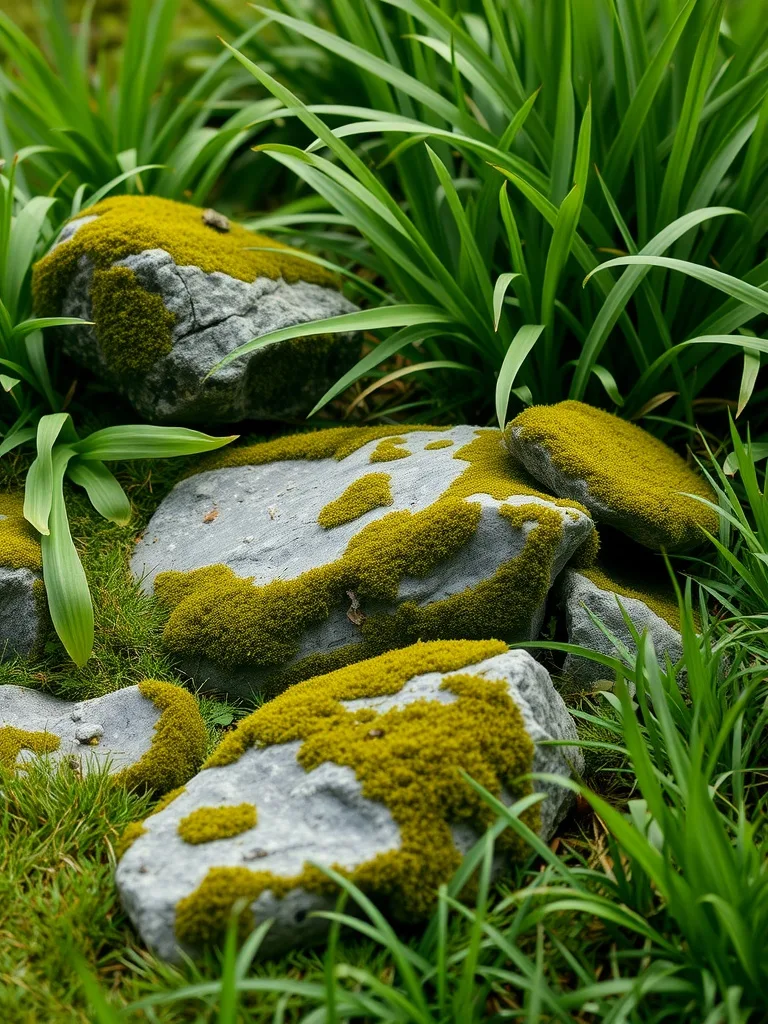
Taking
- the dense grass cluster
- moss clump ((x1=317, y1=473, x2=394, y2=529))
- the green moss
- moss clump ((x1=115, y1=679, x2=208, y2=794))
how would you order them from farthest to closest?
the green moss → moss clump ((x1=317, y1=473, x2=394, y2=529)) → moss clump ((x1=115, y1=679, x2=208, y2=794)) → the dense grass cluster

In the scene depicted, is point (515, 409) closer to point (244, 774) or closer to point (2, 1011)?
point (244, 774)

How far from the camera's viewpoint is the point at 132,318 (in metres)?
2.83

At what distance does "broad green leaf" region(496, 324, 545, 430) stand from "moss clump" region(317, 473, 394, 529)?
15.5 inches

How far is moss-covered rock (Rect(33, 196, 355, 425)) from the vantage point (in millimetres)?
2834

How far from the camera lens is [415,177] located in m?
3.16

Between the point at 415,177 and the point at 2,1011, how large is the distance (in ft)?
9.17

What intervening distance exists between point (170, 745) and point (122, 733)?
17 cm

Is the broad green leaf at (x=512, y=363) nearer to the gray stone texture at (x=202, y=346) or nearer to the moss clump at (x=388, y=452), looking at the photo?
the moss clump at (x=388, y=452)

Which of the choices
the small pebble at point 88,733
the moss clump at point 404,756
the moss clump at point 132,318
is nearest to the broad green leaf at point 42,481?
the moss clump at point 132,318

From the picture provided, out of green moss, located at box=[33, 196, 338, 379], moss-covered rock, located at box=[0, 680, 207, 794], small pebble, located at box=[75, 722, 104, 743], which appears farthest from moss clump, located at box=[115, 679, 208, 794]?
green moss, located at box=[33, 196, 338, 379]

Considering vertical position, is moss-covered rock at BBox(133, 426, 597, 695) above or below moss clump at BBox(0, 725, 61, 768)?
above

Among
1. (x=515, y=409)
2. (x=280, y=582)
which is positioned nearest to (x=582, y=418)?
(x=515, y=409)

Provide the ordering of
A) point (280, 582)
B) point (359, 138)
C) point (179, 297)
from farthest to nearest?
point (359, 138), point (179, 297), point (280, 582)

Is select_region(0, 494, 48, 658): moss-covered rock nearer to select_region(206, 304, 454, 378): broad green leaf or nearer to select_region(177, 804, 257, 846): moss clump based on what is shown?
select_region(206, 304, 454, 378): broad green leaf
